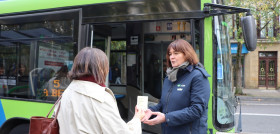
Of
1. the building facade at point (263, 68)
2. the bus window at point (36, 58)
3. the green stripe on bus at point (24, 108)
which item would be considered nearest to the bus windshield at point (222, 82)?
the bus window at point (36, 58)

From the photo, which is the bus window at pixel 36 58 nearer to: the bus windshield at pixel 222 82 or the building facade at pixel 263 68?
the bus windshield at pixel 222 82

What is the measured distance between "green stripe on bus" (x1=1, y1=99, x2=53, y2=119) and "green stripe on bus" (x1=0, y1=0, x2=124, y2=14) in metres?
1.46

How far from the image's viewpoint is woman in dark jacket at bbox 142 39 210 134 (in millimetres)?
2264

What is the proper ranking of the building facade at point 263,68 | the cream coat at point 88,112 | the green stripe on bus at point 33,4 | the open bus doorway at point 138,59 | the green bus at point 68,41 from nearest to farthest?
the cream coat at point 88,112 < the green bus at point 68,41 < the green stripe on bus at point 33,4 < the open bus doorway at point 138,59 < the building facade at point 263,68

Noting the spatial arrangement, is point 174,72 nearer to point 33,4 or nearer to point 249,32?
point 249,32

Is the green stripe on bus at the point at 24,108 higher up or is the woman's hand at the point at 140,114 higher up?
the woman's hand at the point at 140,114

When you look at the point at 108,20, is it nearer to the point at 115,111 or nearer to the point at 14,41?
the point at 14,41

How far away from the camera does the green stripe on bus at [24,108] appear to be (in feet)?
12.3

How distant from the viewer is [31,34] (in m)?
3.96

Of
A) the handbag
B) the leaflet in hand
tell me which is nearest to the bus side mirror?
the leaflet in hand

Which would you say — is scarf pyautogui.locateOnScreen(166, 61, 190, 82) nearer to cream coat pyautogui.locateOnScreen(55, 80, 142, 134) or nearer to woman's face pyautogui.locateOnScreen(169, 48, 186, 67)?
woman's face pyautogui.locateOnScreen(169, 48, 186, 67)

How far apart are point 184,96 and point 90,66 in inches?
40.5

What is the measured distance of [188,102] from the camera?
7.68 ft

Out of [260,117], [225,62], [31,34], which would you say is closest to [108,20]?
[31,34]
